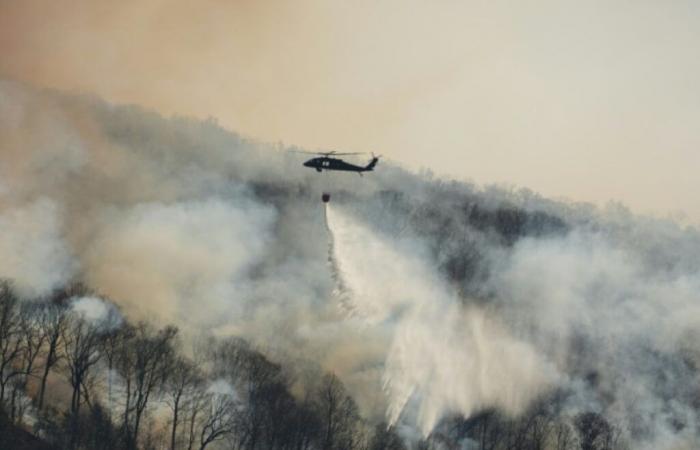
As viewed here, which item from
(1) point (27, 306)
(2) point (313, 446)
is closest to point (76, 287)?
(1) point (27, 306)

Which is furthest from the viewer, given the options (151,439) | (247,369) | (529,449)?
(529,449)

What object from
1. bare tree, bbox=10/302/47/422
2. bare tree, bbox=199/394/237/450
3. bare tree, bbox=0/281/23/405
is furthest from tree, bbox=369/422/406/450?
bare tree, bbox=0/281/23/405

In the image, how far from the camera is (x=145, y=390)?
91.8m

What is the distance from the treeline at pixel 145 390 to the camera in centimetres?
8612

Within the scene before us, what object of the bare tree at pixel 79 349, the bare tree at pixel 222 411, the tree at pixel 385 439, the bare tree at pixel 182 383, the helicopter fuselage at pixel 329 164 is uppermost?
the helicopter fuselage at pixel 329 164

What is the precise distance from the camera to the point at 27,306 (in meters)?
93.6

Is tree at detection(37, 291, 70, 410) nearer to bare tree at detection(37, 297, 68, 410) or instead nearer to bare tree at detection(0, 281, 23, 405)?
bare tree at detection(37, 297, 68, 410)

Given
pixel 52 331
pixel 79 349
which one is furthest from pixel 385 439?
pixel 52 331

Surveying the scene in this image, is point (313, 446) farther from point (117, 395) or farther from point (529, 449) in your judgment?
point (529, 449)

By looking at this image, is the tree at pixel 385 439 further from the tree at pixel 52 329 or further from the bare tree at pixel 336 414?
the tree at pixel 52 329

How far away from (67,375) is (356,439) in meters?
33.3

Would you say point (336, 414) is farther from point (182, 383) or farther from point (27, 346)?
point (27, 346)

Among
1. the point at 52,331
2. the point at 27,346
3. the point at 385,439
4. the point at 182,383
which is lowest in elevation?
the point at 385,439

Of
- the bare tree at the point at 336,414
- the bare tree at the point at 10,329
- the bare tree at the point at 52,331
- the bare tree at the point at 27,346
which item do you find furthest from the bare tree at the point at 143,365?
the bare tree at the point at 336,414
